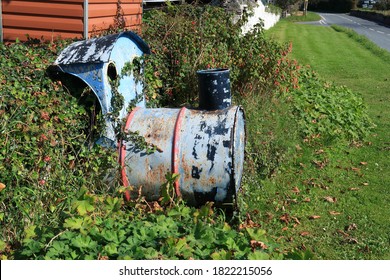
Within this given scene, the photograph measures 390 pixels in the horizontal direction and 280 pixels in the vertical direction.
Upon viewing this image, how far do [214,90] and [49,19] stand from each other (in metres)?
3.00

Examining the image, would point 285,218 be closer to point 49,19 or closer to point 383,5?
point 49,19

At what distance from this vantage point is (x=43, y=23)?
781cm

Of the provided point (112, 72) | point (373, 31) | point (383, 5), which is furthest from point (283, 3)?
point (112, 72)

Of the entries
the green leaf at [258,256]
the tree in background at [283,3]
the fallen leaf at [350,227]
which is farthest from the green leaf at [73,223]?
the tree in background at [283,3]

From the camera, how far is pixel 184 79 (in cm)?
820

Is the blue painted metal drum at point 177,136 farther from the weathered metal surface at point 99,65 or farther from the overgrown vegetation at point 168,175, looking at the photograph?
the overgrown vegetation at point 168,175

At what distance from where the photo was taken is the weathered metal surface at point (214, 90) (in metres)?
6.16

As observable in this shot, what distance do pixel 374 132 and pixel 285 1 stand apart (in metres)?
53.1

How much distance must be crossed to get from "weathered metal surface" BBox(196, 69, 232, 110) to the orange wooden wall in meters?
2.29

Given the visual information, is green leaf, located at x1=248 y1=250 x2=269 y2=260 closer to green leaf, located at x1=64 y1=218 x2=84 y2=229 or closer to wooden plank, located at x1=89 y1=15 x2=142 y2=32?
green leaf, located at x1=64 y1=218 x2=84 y2=229

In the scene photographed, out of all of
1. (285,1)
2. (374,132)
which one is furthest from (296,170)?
(285,1)

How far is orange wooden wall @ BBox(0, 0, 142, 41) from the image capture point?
7.68 m

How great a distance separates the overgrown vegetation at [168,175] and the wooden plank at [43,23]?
21.8 inches

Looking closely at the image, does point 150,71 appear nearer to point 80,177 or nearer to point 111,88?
point 111,88
